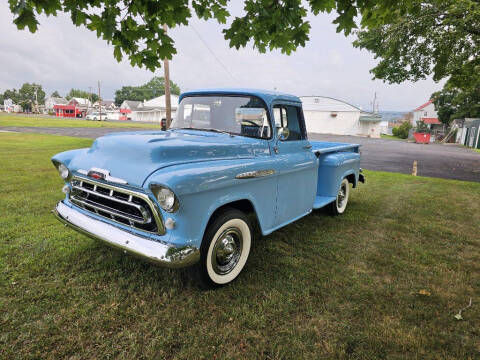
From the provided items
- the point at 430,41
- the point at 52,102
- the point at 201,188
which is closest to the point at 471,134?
the point at 430,41

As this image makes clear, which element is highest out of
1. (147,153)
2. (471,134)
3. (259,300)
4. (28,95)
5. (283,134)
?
(28,95)

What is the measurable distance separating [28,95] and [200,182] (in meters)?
124

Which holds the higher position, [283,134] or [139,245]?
[283,134]

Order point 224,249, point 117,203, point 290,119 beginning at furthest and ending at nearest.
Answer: point 290,119
point 224,249
point 117,203

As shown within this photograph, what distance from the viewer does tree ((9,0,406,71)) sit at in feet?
9.23

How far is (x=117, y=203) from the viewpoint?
260cm

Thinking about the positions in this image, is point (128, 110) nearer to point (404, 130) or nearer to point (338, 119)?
point (338, 119)

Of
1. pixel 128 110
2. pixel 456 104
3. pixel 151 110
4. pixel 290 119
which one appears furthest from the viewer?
pixel 128 110

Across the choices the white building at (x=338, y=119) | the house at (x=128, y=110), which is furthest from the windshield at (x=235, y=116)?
the house at (x=128, y=110)

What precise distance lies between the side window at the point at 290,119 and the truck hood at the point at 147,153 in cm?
70

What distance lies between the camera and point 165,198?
2273mm

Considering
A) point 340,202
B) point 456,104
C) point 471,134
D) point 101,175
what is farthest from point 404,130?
point 101,175

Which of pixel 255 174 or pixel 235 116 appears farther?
pixel 235 116

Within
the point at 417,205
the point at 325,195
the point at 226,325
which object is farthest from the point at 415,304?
the point at 417,205
